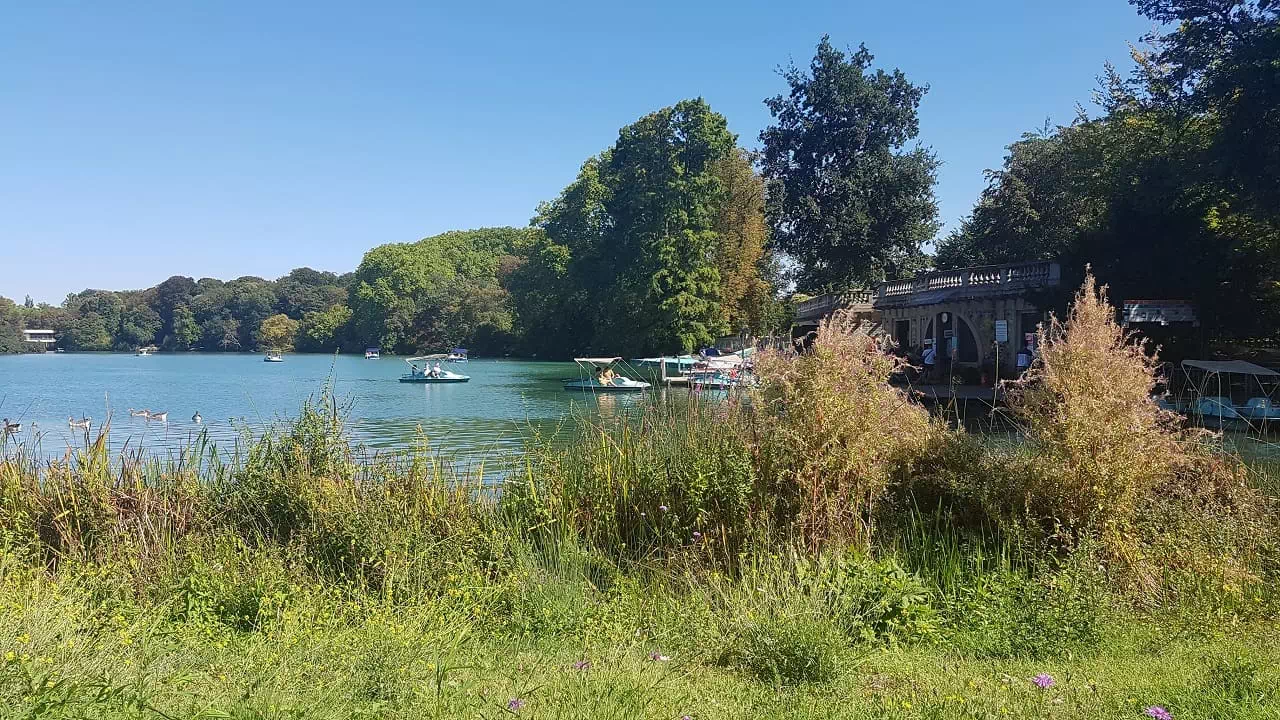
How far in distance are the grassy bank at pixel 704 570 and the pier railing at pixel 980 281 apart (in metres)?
23.5

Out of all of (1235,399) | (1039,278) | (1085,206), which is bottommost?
(1235,399)

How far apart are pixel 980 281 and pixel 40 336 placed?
153 m

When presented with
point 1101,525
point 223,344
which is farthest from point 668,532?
point 223,344

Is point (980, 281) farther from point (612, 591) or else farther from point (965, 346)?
point (612, 591)

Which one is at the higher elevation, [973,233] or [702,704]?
[973,233]

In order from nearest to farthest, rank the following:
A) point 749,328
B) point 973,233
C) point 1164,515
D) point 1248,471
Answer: point 1164,515
point 1248,471
point 973,233
point 749,328

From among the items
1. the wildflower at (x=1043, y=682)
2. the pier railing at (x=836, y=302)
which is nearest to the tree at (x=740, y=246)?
the pier railing at (x=836, y=302)

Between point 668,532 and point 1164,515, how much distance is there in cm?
350

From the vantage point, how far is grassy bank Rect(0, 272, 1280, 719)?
3.92 meters

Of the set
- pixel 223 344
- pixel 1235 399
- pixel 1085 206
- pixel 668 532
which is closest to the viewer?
pixel 668 532

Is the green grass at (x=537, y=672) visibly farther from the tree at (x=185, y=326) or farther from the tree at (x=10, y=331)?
the tree at (x=10, y=331)

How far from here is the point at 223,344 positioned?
140 m

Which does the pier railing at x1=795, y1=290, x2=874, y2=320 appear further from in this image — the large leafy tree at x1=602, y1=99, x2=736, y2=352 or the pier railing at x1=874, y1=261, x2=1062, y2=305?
the large leafy tree at x1=602, y1=99, x2=736, y2=352

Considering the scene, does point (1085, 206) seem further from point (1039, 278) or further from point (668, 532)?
point (668, 532)
